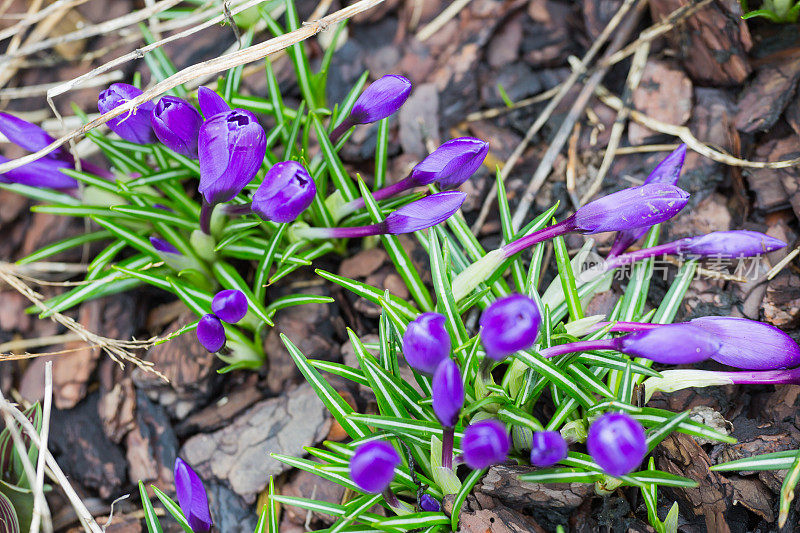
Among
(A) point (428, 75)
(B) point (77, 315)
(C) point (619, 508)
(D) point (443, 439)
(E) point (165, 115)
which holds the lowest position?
(C) point (619, 508)

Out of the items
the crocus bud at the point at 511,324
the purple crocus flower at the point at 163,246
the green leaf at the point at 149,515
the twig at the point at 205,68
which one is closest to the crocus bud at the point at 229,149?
the twig at the point at 205,68

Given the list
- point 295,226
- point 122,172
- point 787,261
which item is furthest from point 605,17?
point 122,172

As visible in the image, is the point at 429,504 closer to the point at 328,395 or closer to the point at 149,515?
the point at 328,395

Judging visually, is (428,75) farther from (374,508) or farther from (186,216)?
(374,508)

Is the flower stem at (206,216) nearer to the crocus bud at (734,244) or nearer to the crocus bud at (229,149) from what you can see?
the crocus bud at (229,149)

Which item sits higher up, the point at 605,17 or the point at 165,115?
the point at 165,115

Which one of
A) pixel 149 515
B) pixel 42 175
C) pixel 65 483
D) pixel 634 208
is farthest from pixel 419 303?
pixel 42 175
